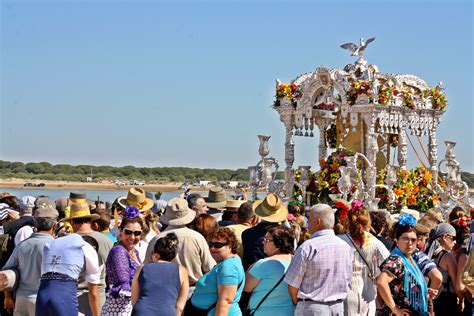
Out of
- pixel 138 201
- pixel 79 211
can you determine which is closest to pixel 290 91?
pixel 138 201

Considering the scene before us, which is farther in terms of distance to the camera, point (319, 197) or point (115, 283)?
point (319, 197)

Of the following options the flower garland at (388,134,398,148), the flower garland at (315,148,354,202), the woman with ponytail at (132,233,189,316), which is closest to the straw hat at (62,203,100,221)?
the woman with ponytail at (132,233,189,316)

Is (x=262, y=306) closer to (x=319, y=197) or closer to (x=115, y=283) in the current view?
(x=115, y=283)

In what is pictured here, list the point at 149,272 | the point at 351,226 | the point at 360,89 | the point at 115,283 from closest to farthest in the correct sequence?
the point at 149,272
the point at 115,283
the point at 351,226
the point at 360,89

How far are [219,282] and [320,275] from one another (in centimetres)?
84

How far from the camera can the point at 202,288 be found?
6637 mm

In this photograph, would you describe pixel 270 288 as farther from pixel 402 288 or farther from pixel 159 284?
pixel 402 288

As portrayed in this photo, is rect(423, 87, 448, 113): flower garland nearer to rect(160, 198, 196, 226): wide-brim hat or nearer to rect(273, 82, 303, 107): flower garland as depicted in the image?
rect(273, 82, 303, 107): flower garland

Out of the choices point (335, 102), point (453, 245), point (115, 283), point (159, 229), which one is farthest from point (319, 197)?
point (115, 283)

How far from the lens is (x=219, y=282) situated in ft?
21.4

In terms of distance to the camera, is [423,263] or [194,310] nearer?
[194,310]

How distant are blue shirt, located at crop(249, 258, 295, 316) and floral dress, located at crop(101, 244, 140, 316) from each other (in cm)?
118

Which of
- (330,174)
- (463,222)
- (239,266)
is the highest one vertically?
(330,174)

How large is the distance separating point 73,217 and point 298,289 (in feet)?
8.21
